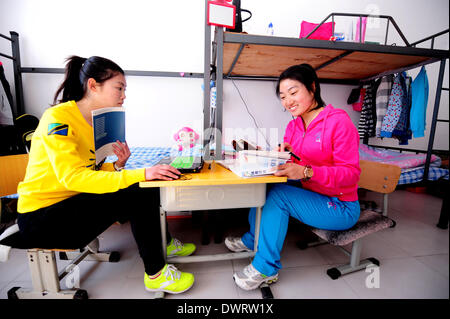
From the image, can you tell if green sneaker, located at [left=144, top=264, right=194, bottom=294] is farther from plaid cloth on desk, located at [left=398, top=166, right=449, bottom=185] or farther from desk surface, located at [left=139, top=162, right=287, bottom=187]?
plaid cloth on desk, located at [left=398, top=166, right=449, bottom=185]

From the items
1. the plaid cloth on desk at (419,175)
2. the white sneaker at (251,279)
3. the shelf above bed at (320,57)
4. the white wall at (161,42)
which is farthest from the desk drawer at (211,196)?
the plaid cloth on desk at (419,175)

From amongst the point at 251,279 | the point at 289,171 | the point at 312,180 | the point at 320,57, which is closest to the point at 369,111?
the point at 320,57

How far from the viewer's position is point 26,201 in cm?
80

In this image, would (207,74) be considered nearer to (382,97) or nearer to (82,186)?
(82,186)

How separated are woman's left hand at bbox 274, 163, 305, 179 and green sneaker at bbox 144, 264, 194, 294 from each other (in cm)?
71

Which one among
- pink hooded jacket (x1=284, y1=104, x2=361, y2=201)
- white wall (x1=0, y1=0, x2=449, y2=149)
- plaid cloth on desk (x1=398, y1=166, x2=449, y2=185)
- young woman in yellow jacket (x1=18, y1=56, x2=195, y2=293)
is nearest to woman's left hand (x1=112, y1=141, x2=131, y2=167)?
young woman in yellow jacket (x1=18, y1=56, x2=195, y2=293)

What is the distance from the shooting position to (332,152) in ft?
3.14

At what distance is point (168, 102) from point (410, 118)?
8.97ft

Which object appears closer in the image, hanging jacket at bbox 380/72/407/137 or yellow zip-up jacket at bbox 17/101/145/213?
yellow zip-up jacket at bbox 17/101/145/213

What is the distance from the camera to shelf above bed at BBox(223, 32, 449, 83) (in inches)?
48.8

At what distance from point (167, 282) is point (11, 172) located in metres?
1.06

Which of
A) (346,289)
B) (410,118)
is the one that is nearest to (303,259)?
(346,289)
